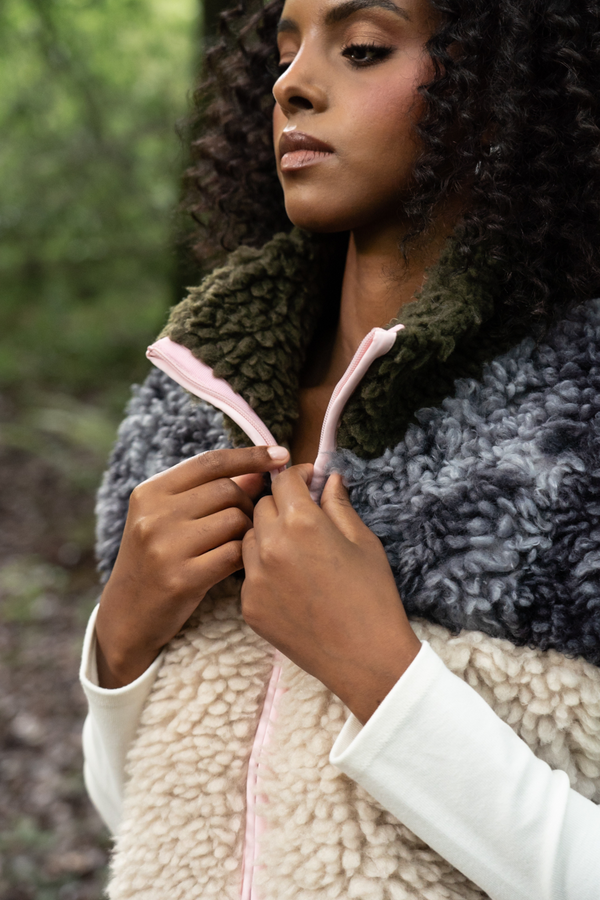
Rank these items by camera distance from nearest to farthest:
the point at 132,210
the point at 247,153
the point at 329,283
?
the point at 329,283, the point at 247,153, the point at 132,210

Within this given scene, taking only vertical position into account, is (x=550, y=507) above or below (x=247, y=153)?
below

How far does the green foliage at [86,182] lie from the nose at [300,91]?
129 inches

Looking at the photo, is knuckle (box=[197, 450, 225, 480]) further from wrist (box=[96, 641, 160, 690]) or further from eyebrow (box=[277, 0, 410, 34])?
eyebrow (box=[277, 0, 410, 34])

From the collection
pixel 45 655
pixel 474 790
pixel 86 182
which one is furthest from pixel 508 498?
pixel 86 182

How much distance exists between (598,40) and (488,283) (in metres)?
0.45

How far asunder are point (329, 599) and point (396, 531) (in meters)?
0.20

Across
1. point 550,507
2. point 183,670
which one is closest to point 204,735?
point 183,670

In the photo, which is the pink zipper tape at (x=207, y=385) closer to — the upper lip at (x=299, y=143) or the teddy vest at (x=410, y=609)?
the teddy vest at (x=410, y=609)

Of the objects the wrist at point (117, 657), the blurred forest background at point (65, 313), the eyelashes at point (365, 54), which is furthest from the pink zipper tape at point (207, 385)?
the blurred forest background at point (65, 313)

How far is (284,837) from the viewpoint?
4.04 ft

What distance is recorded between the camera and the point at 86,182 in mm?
5953

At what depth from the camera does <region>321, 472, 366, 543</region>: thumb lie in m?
1.21

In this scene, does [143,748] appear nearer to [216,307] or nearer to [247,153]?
[216,307]

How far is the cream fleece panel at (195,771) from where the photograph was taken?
4.32 feet
